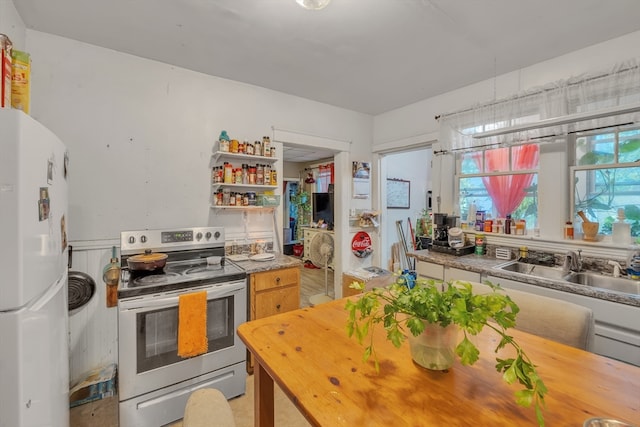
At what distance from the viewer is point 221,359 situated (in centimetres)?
186

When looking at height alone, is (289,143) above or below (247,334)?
above

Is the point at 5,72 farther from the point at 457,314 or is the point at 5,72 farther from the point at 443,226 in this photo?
the point at 443,226

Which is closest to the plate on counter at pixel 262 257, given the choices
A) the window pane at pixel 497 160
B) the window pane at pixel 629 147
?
the window pane at pixel 497 160

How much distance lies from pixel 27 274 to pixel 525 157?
3162mm

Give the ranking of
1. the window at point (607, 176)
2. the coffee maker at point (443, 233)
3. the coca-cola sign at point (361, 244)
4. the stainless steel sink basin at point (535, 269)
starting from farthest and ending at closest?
the coca-cola sign at point (361, 244) < the coffee maker at point (443, 233) < the stainless steel sink basin at point (535, 269) < the window at point (607, 176)

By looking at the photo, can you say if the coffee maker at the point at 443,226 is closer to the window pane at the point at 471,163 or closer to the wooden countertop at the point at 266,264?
the window pane at the point at 471,163

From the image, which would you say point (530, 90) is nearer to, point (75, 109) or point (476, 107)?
point (476, 107)

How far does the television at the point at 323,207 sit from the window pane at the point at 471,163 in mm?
2637

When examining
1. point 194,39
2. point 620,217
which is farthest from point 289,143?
point 620,217

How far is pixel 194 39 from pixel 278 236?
5.81ft

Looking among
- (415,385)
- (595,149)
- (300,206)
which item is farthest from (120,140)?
(300,206)

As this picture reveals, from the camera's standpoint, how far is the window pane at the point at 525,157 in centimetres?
234

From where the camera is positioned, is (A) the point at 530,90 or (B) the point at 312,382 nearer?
(B) the point at 312,382

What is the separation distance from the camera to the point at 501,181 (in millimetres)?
2562
